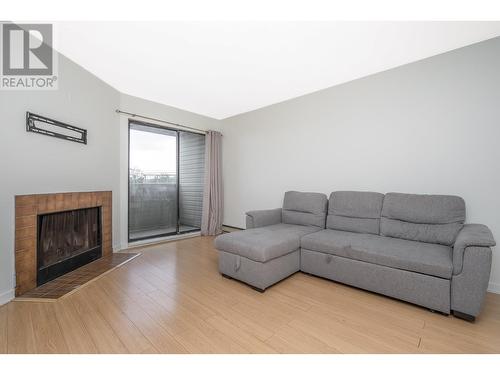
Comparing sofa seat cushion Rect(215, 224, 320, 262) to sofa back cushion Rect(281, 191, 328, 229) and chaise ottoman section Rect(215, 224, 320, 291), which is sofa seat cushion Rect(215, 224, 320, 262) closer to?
chaise ottoman section Rect(215, 224, 320, 291)

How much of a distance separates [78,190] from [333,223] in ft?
10.6

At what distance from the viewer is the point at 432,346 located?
1.38 metres

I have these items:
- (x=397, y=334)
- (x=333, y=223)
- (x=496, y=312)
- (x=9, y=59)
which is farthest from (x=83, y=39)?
(x=496, y=312)

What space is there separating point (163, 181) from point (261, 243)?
2671 mm

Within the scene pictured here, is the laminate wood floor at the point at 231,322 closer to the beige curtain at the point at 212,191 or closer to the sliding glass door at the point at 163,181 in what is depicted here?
the sliding glass door at the point at 163,181

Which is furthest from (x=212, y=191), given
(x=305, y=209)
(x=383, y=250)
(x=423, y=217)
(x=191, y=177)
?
(x=423, y=217)

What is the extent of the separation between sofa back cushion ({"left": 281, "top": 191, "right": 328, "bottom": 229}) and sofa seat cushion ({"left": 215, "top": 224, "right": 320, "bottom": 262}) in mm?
346

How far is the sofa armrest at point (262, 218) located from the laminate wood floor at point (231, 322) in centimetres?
83

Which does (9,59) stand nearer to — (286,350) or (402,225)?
(286,350)

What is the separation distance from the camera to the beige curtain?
4.41 metres

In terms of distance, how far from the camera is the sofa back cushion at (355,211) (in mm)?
2535

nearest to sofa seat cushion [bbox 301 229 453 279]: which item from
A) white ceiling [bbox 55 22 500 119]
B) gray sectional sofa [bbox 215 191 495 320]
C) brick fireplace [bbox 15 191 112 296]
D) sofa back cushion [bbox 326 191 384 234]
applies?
gray sectional sofa [bbox 215 191 495 320]

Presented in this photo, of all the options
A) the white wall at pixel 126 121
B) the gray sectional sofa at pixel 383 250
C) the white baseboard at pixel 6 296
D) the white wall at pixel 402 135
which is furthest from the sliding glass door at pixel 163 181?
the gray sectional sofa at pixel 383 250

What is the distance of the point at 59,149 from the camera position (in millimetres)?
2402
